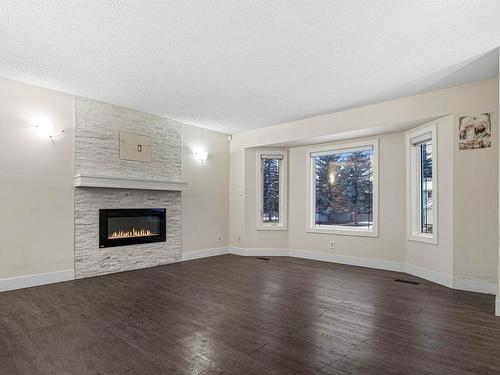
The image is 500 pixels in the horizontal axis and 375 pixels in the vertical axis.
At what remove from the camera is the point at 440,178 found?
4629 millimetres

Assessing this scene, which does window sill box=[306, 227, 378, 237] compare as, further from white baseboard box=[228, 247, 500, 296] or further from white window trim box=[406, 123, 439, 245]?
white window trim box=[406, 123, 439, 245]

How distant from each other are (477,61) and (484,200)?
1843 millimetres

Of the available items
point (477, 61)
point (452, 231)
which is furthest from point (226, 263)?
point (477, 61)

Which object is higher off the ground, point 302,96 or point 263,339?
point 302,96

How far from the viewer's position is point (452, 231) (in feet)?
14.3

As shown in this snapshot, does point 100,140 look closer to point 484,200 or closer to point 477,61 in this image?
point 477,61

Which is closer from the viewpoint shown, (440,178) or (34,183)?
(34,183)

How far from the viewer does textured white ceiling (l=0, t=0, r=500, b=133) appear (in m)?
2.65

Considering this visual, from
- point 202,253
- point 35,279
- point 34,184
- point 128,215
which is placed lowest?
point 202,253

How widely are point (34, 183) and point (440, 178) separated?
6.07 metres

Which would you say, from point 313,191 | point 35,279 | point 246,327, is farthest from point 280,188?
point 35,279

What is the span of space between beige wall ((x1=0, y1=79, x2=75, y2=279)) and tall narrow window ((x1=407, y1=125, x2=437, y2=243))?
18.5 ft

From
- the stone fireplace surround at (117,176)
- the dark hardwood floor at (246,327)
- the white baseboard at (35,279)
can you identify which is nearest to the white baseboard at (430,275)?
the dark hardwood floor at (246,327)

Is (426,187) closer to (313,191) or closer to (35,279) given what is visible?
(313,191)
